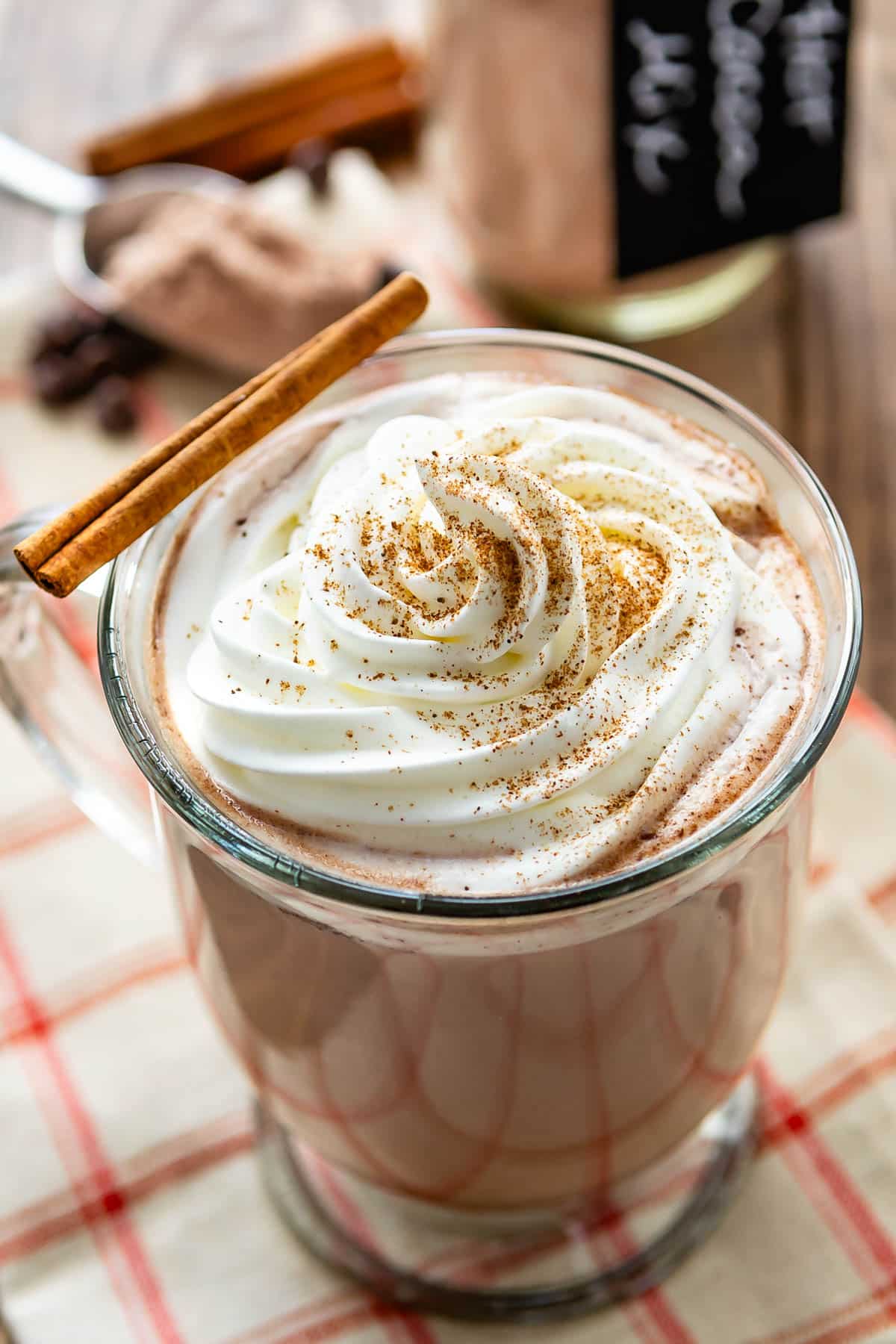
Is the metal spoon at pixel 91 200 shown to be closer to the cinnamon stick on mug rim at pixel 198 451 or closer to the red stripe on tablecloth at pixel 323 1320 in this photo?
the cinnamon stick on mug rim at pixel 198 451

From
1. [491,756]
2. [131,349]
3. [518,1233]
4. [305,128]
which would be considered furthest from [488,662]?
[305,128]

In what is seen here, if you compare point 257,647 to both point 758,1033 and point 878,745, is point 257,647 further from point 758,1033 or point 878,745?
point 878,745

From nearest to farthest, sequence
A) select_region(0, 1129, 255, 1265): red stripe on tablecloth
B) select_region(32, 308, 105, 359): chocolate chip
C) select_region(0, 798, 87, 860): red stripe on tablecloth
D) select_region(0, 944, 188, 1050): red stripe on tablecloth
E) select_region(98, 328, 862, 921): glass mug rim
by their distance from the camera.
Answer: select_region(98, 328, 862, 921): glass mug rim, select_region(0, 1129, 255, 1265): red stripe on tablecloth, select_region(0, 944, 188, 1050): red stripe on tablecloth, select_region(0, 798, 87, 860): red stripe on tablecloth, select_region(32, 308, 105, 359): chocolate chip

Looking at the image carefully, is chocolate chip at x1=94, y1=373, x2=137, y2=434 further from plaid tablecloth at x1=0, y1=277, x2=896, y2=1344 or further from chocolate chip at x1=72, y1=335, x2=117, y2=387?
plaid tablecloth at x1=0, y1=277, x2=896, y2=1344

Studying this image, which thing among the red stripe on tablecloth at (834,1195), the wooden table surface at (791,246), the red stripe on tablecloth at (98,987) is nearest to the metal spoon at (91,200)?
the wooden table surface at (791,246)

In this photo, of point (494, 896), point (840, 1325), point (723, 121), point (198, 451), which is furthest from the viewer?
point (723, 121)

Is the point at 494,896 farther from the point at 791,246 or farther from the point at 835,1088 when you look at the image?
the point at 791,246

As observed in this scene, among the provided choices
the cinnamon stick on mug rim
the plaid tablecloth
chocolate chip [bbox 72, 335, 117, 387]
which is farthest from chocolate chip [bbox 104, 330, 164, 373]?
the cinnamon stick on mug rim
